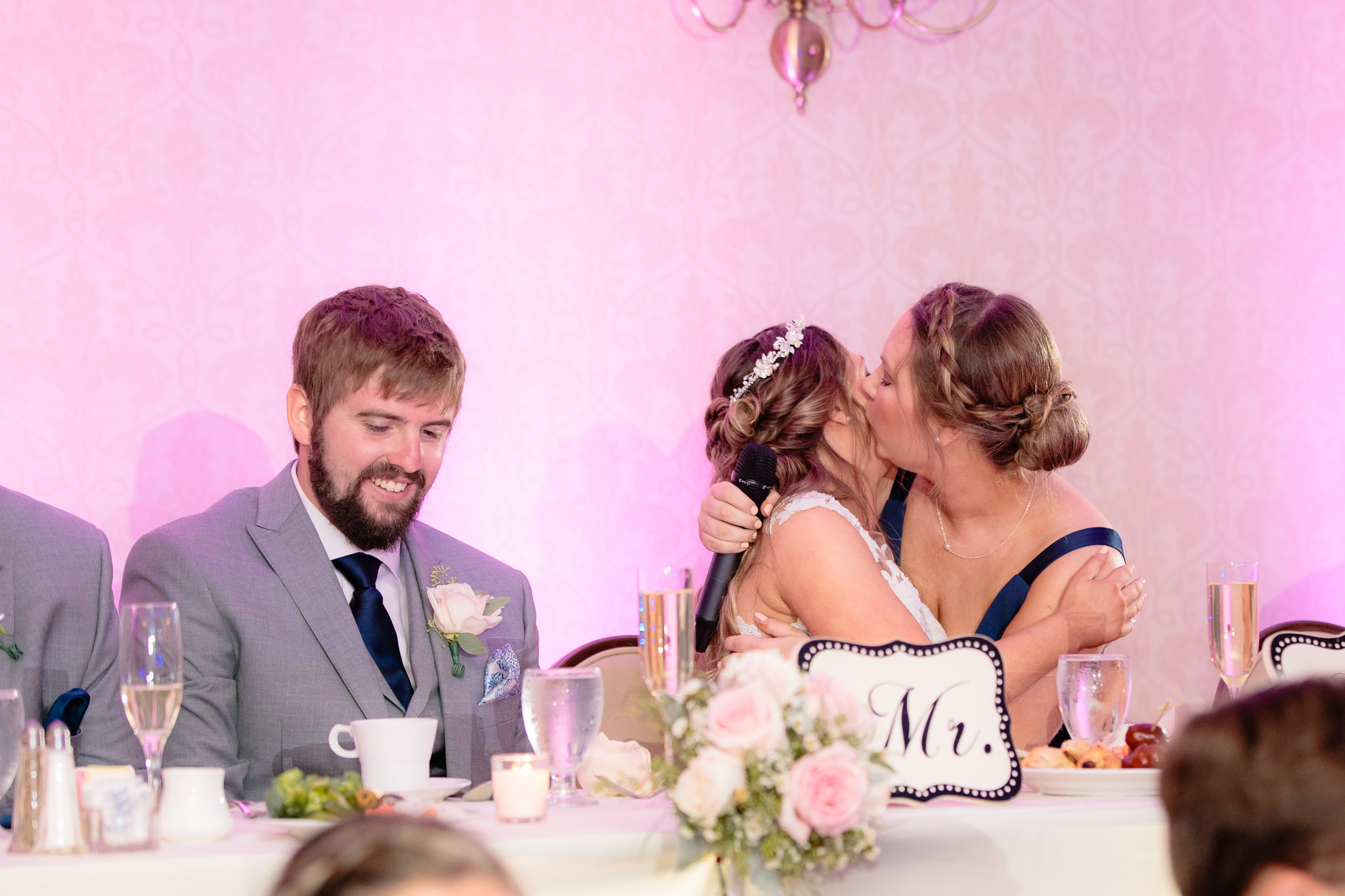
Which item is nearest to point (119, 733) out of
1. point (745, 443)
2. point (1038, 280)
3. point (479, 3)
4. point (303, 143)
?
point (745, 443)

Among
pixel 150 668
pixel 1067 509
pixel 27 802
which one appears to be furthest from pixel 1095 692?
pixel 27 802

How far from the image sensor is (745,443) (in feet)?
9.46

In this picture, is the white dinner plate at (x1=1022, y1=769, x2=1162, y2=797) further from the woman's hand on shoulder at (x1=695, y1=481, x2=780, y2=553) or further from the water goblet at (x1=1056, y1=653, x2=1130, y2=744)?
the woman's hand on shoulder at (x1=695, y1=481, x2=780, y2=553)

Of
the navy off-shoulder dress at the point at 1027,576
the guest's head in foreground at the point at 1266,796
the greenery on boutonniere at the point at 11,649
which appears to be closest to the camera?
the guest's head in foreground at the point at 1266,796

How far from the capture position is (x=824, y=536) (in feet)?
8.26

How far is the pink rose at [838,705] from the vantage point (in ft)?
4.88

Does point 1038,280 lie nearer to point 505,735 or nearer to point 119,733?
point 505,735

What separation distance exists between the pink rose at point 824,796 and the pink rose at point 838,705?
59 mm

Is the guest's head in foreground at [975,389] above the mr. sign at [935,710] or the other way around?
above

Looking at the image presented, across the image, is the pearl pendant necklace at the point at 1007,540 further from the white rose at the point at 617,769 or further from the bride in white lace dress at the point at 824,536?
the white rose at the point at 617,769

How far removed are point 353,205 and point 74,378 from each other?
2.70 ft

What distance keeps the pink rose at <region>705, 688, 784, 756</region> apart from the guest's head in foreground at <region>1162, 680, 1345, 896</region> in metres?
0.53

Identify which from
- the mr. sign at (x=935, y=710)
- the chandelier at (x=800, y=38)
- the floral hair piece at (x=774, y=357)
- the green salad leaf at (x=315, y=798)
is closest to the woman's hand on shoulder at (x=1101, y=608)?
the floral hair piece at (x=774, y=357)

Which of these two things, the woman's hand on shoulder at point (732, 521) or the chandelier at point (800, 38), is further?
the chandelier at point (800, 38)
